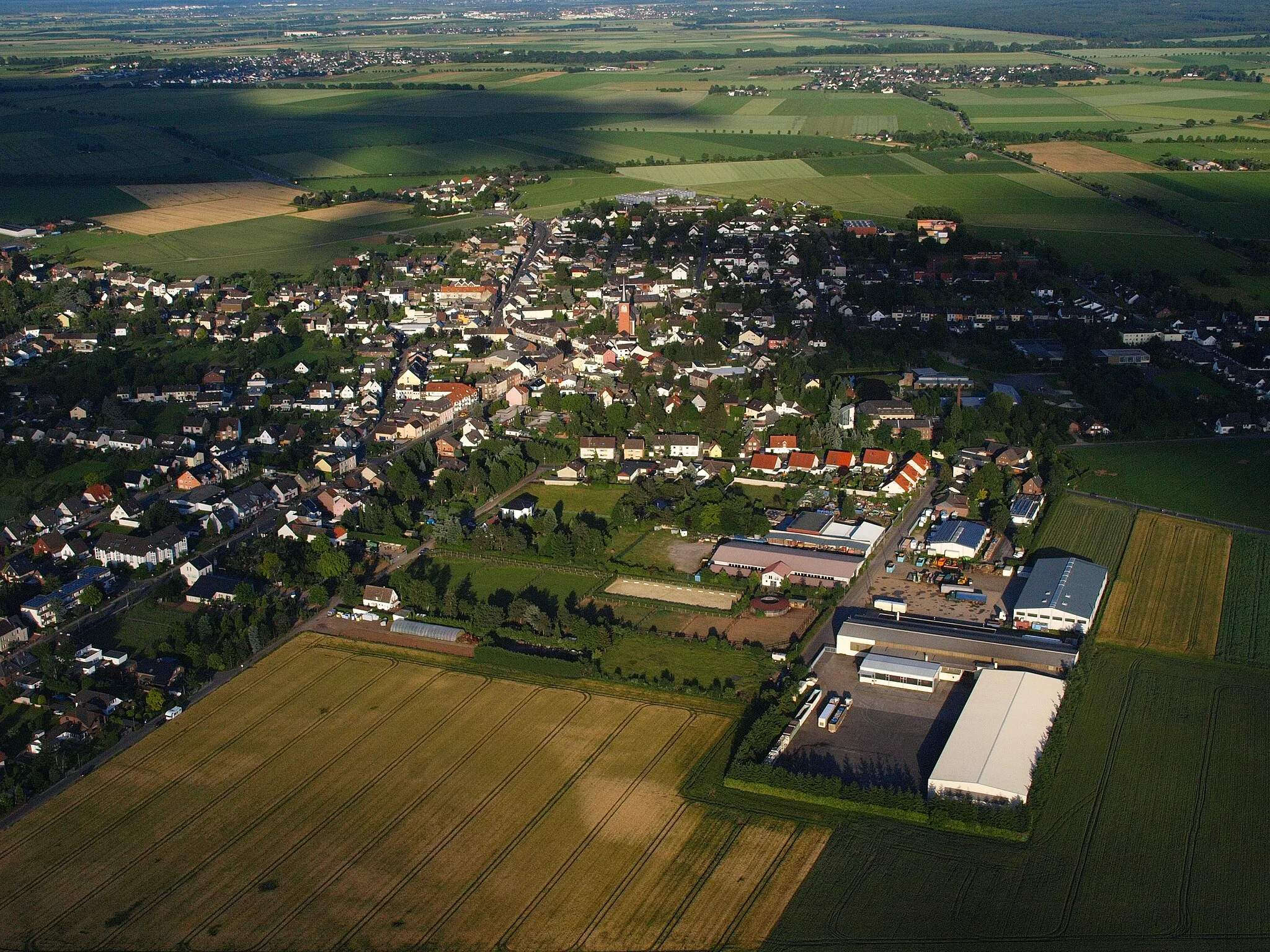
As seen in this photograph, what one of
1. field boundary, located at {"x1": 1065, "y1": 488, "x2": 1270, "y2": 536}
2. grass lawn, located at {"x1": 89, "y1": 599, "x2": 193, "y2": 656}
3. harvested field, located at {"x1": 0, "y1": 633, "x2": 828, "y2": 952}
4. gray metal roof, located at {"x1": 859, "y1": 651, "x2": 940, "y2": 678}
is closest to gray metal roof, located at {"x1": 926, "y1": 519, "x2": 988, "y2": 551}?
field boundary, located at {"x1": 1065, "y1": 488, "x2": 1270, "y2": 536}

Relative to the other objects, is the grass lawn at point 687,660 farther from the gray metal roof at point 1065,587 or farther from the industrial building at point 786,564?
the gray metal roof at point 1065,587

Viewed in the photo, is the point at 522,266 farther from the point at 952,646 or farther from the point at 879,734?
the point at 879,734

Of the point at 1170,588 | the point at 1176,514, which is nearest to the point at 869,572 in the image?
the point at 1170,588

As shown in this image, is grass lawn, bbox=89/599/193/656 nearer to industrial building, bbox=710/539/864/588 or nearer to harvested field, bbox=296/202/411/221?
industrial building, bbox=710/539/864/588

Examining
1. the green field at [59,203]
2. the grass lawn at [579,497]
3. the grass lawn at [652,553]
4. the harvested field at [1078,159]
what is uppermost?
the harvested field at [1078,159]

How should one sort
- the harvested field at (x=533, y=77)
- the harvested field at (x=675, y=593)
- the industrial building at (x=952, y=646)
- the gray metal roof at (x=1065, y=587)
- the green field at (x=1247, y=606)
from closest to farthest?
1. the industrial building at (x=952, y=646)
2. the green field at (x=1247, y=606)
3. the gray metal roof at (x=1065, y=587)
4. the harvested field at (x=675, y=593)
5. the harvested field at (x=533, y=77)

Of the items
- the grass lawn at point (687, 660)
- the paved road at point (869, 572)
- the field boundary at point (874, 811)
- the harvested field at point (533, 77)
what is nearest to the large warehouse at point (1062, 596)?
the paved road at point (869, 572)
